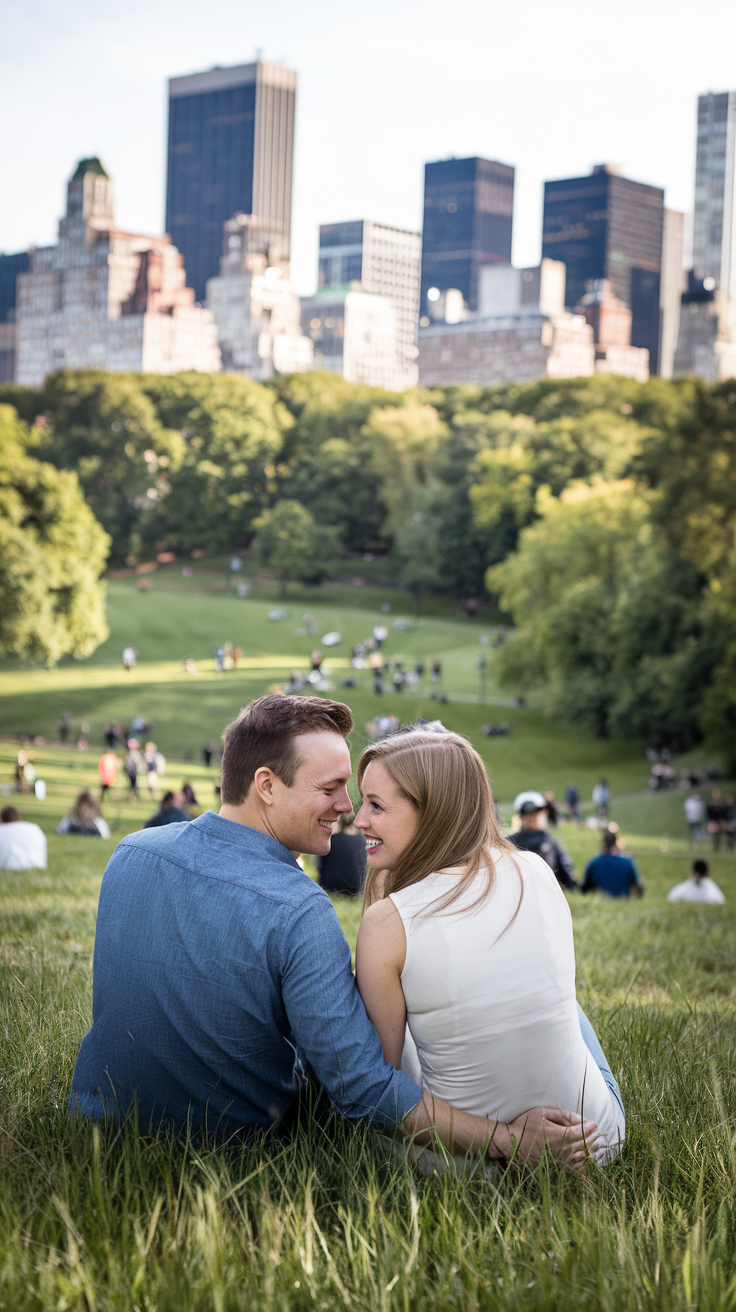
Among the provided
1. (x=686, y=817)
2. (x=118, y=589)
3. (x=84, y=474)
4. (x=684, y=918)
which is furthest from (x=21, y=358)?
(x=684, y=918)

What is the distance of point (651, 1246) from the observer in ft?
6.80

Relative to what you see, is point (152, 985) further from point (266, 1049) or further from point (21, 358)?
point (21, 358)

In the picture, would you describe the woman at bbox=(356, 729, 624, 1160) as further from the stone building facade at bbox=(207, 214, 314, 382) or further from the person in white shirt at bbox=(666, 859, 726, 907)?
the stone building facade at bbox=(207, 214, 314, 382)

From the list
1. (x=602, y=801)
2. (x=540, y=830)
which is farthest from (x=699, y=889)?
(x=602, y=801)

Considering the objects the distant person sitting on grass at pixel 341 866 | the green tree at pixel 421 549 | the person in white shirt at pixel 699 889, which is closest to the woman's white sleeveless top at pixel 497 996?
the distant person sitting on grass at pixel 341 866

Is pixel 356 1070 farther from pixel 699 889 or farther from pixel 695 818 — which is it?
pixel 695 818

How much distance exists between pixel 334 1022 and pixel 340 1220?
16.6 inches

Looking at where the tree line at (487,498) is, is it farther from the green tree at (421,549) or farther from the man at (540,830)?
the man at (540,830)

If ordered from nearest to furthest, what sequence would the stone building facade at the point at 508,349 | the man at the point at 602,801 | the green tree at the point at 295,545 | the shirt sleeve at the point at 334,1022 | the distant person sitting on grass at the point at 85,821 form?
the shirt sleeve at the point at 334,1022 < the distant person sitting on grass at the point at 85,821 < the man at the point at 602,801 < the green tree at the point at 295,545 < the stone building facade at the point at 508,349

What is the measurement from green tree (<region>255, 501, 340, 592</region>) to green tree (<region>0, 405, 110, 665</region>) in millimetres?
25481

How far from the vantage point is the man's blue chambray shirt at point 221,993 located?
251 cm

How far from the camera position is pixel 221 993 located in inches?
101

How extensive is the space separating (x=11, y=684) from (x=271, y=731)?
38865 mm

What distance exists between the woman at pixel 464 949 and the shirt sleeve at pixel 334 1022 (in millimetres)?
76
